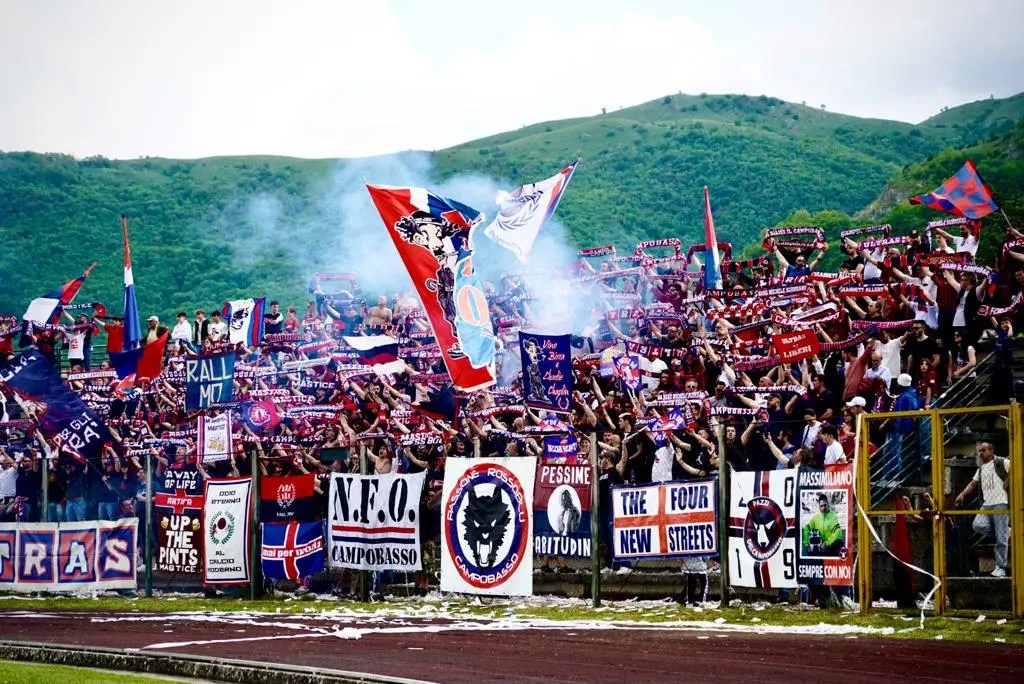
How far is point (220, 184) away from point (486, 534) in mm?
112083

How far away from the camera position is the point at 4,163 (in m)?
121

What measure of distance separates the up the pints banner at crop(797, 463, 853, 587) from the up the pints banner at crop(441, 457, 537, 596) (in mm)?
4655

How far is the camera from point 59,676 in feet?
47.5

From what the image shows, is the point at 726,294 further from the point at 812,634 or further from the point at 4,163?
the point at 4,163

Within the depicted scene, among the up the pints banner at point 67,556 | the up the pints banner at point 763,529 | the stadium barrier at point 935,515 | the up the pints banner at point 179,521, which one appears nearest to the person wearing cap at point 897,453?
the stadium barrier at point 935,515

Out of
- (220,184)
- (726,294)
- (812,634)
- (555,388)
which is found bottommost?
(812,634)

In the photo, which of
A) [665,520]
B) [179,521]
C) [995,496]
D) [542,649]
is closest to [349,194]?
[179,521]

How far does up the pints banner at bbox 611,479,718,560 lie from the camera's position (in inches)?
757

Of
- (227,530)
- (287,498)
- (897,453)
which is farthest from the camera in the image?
(227,530)

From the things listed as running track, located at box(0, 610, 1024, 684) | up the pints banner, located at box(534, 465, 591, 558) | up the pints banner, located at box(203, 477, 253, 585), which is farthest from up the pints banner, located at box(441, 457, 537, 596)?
up the pints banner, located at box(203, 477, 253, 585)

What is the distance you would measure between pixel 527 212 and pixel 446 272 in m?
4.44

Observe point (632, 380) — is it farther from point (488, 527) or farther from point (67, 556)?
point (67, 556)

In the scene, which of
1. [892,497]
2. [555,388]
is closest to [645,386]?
[555,388]

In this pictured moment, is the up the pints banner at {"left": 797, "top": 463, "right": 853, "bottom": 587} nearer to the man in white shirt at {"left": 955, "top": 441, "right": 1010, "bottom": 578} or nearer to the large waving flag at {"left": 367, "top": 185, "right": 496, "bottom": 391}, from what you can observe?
the man in white shirt at {"left": 955, "top": 441, "right": 1010, "bottom": 578}
